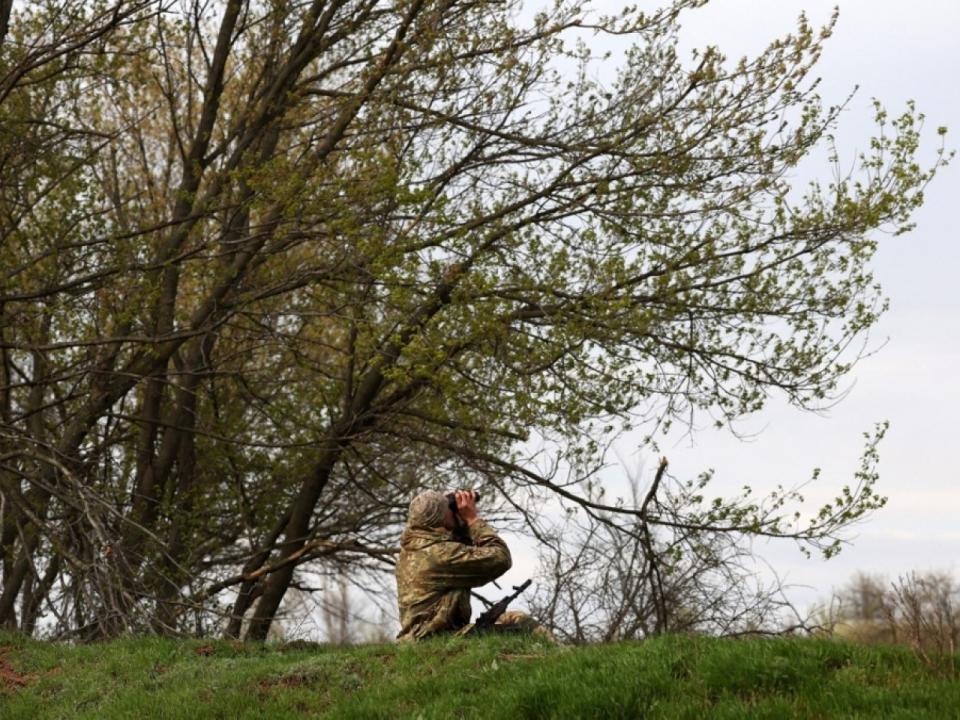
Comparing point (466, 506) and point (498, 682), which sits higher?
→ point (466, 506)

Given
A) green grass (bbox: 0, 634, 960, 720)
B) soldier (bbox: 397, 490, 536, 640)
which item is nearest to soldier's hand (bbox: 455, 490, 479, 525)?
soldier (bbox: 397, 490, 536, 640)

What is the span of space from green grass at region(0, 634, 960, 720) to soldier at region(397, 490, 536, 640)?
46 centimetres

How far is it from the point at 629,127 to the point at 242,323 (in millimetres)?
6825

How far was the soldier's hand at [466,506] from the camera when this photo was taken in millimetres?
10773

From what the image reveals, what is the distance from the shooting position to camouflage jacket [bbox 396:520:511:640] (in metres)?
10.3

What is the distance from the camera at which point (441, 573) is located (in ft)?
34.3

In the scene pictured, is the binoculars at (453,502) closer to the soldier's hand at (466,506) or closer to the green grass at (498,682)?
the soldier's hand at (466,506)

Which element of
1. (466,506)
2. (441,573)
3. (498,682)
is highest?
(466,506)

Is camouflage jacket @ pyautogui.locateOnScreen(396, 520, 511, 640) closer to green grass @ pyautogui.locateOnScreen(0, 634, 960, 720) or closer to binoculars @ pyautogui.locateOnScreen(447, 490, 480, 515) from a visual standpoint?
binoculars @ pyautogui.locateOnScreen(447, 490, 480, 515)

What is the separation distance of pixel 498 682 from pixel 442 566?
6.59 feet

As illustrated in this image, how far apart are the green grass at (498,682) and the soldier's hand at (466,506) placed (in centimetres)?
123

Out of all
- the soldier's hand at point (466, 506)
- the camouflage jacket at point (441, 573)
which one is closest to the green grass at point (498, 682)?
the camouflage jacket at point (441, 573)

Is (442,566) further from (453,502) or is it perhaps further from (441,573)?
(453,502)

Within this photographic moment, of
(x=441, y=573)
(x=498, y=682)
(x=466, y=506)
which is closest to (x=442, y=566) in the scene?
(x=441, y=573)
